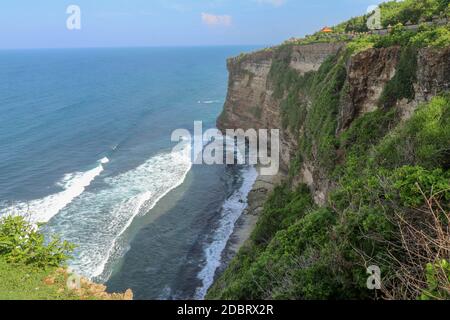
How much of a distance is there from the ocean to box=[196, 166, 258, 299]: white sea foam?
8cm

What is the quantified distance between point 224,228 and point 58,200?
15238mm

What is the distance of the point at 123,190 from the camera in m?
39.8

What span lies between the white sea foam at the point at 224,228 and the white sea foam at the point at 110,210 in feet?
20.5

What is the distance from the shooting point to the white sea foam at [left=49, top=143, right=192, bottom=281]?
94.3ft

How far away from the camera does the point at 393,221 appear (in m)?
11.0

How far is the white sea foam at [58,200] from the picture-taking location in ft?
111

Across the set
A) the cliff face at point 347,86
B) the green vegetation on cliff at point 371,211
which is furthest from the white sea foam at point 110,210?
the cliff face at point 347,86

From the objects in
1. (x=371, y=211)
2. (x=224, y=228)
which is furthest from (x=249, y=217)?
(x=371, y=211)

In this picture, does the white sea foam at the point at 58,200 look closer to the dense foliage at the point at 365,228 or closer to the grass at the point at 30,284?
the grass at the point at 30,284

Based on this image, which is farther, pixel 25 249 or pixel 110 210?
pixel 110 210

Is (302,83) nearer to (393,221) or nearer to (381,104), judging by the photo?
(381,104)

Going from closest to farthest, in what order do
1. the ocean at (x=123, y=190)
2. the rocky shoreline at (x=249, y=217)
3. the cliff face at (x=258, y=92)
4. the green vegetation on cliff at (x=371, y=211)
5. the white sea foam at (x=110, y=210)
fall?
the green vegetation on cliff at (x=371, y=211) → the ocean at (x=123, y=190) → the white sea foam at (x=110, y=210) → the rocky shoreline at (x=249, y=217) → the cliff face at (x=258, y=92)

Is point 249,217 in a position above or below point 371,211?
below

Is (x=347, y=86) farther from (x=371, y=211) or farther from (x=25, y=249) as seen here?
(x=25, y=249)
